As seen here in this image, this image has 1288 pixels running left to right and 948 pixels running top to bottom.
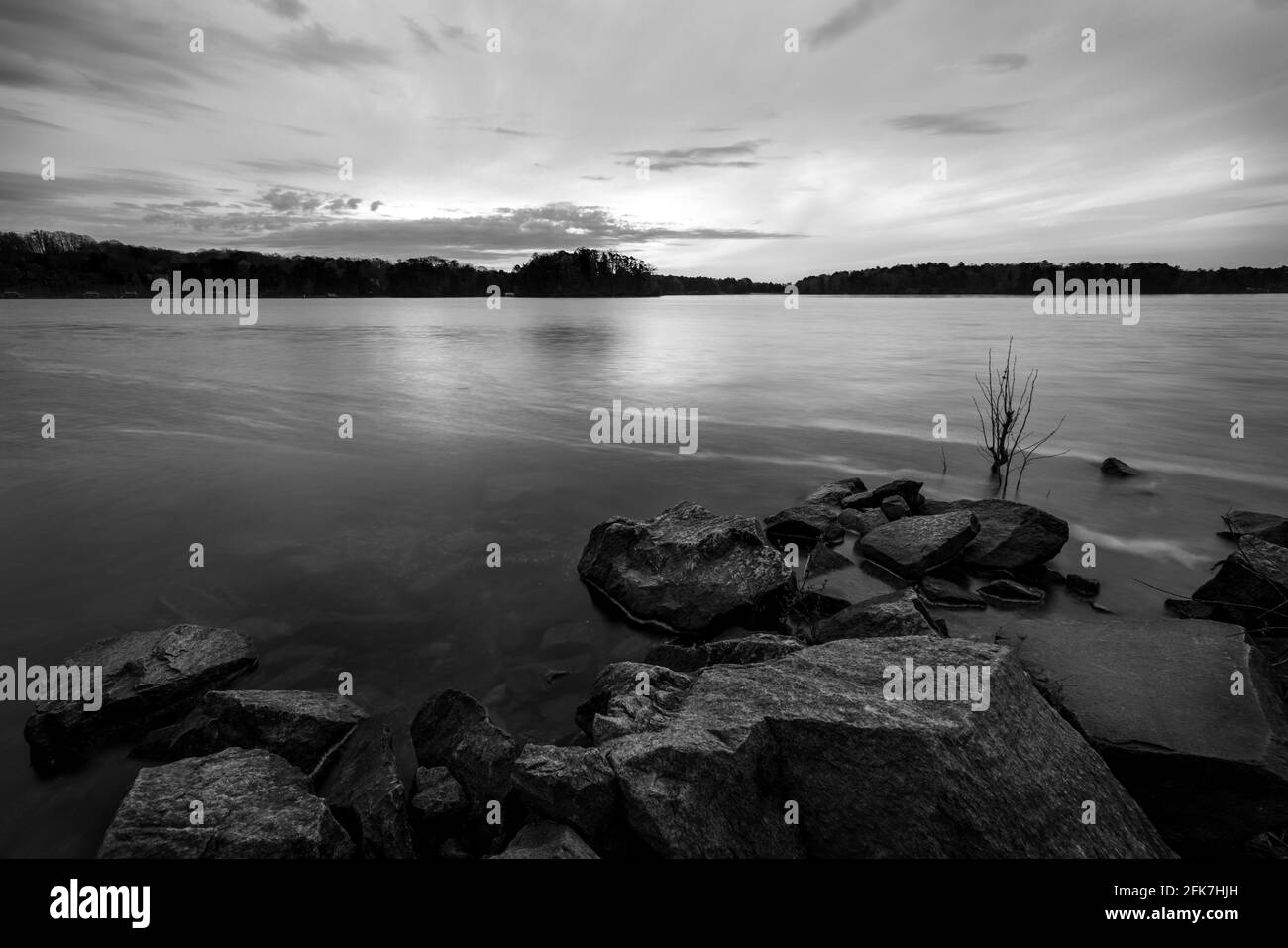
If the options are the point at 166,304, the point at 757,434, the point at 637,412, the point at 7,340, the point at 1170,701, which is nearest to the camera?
the point at 1170,701

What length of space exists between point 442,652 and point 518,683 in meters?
1.43

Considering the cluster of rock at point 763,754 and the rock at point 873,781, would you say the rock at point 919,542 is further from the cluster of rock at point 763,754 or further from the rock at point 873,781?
the rock at point 873,781

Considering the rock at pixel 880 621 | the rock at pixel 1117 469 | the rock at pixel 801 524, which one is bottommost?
the rock at pixel 880 621

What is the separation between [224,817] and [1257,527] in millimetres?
16451

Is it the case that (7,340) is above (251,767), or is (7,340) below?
above

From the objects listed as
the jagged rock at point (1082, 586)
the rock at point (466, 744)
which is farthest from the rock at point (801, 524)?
the rock at point (466, 744)

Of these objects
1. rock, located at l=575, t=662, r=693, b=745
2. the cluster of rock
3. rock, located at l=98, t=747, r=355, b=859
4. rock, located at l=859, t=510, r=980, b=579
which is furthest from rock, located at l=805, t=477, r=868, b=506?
rock, located at l=98, t=747, r=355, b=859

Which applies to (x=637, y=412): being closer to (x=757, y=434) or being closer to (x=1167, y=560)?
(x=757, y=434)

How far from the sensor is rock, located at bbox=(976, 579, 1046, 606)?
32.8ft

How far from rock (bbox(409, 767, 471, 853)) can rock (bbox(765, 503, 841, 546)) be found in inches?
318

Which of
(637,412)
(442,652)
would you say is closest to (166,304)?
(637,412)

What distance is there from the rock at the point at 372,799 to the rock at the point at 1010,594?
8.50 metres

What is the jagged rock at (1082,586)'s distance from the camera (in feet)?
A: 34.2
